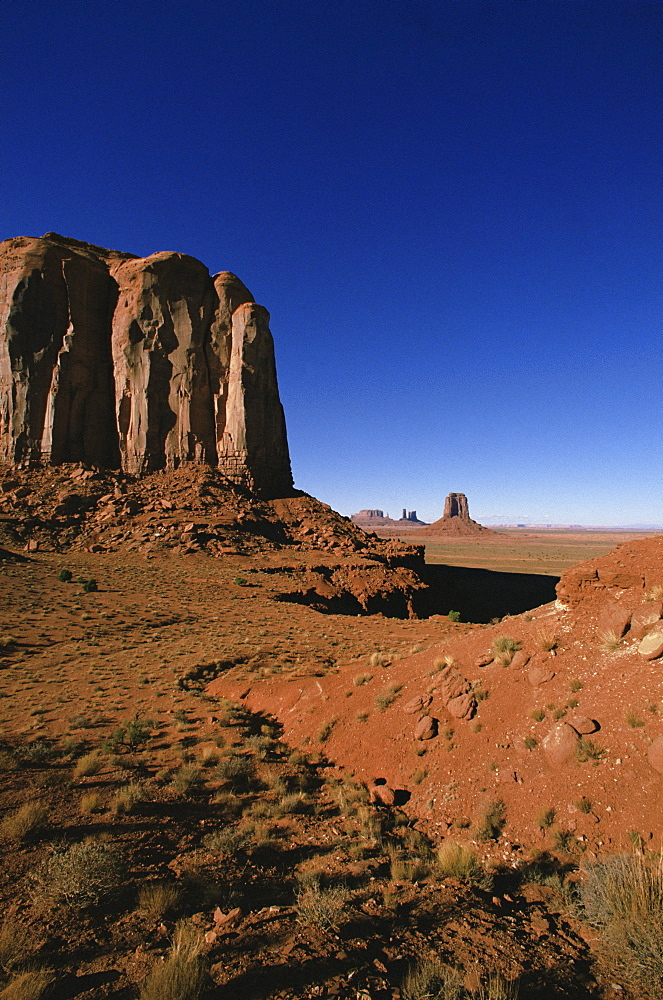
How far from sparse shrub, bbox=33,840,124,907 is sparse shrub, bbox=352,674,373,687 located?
21.8ft

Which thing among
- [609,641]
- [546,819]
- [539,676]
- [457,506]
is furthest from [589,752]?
[457,506]

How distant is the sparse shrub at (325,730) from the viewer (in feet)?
30.6

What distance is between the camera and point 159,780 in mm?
7535

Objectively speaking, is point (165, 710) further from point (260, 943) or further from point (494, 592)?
point (494, 592)

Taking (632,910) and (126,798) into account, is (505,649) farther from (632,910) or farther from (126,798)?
(126,798)

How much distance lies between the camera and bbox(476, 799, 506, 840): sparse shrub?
5.80 metres

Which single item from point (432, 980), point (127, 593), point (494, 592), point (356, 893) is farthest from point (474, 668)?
point (494, 592)

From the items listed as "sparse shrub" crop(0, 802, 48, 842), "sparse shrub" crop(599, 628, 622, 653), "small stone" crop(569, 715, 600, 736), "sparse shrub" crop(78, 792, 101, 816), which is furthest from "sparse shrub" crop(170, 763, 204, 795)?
"sparse shrub" crop(599, 628, 622, 653)

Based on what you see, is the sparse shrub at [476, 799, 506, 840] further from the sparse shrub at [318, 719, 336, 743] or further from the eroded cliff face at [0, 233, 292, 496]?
the eroded cliff face at [0, 233, 292, 496]

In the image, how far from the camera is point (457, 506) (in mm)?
194125

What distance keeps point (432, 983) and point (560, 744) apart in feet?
12.9

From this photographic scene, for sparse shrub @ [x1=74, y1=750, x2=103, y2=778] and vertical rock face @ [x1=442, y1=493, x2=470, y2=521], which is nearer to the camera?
sparse shrub @ [x1=74, y1=750, x2=103, y2=778]

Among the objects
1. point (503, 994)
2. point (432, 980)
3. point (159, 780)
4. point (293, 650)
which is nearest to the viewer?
point (503, 994)

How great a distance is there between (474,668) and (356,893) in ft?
17.6
